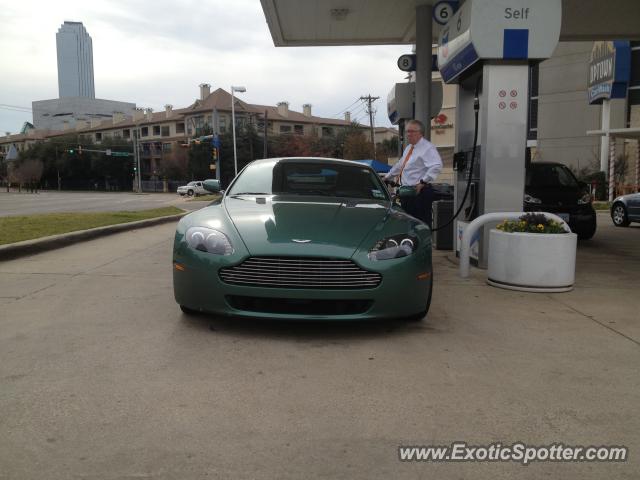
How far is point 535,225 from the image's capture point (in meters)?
5.70

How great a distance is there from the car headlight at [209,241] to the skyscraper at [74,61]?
186 meters

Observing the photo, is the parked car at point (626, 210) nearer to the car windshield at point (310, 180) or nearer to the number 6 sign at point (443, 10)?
the number 6 sign at point (443, 10)

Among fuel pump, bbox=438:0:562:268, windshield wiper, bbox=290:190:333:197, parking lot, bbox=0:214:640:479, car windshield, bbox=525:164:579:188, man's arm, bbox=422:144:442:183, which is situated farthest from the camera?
car windshield, bbox=525:164:579:188

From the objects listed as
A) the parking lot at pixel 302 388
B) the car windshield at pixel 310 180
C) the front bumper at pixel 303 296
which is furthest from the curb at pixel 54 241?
the front bumper at pixel 303 296

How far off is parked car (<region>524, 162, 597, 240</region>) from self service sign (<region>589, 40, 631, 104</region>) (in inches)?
905

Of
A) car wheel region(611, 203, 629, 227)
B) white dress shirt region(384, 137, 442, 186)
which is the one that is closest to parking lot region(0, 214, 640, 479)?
white dress shirt region(384, 137, 442, 186)

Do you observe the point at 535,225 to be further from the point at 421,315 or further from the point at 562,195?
the point at 562,195

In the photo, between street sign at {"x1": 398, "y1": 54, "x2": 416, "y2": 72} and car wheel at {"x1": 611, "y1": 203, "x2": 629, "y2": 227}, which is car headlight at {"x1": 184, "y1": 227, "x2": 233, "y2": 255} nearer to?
street sign at {"x1": 398, "y1": 54, "x2": 416, "y2": 72}

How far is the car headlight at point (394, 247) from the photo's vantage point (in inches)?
154

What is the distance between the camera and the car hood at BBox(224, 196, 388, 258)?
150 inches

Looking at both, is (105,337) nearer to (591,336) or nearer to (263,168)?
(263,168)

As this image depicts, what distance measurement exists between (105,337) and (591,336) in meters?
3.57

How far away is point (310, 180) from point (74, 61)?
194811 millimetres

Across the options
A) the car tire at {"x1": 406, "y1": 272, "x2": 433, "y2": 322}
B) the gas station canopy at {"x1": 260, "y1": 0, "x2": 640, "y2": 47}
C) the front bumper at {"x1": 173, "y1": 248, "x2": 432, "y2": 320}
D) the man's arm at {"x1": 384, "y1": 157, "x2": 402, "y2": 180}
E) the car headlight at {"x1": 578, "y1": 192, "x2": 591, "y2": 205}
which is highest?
the gas station canopy at {"x1": 260, "y1": 0, "x2": 640, "y2": 47}
